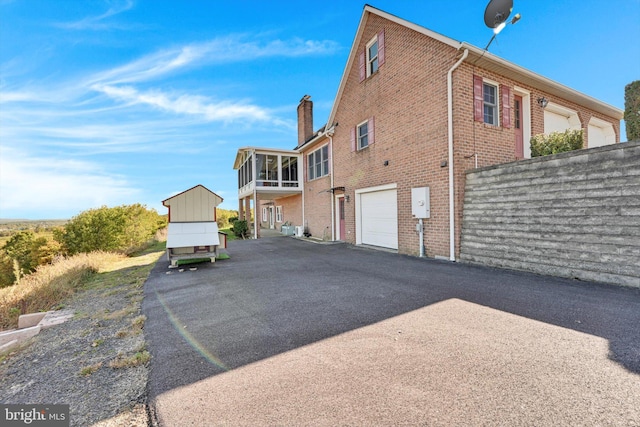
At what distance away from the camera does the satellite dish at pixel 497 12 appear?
22.5 ft

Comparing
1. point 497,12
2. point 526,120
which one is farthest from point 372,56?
point 526,120

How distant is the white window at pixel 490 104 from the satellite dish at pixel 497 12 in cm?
178

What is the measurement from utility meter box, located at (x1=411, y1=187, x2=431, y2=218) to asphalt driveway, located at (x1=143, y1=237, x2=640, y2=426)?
11.0 ft

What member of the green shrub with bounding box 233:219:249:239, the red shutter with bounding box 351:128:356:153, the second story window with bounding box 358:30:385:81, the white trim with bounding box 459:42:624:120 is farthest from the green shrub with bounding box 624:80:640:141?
the green shrub with bounding box 233:219:249:239

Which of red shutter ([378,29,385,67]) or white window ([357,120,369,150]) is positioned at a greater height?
red shutter ([378,29,385,67])

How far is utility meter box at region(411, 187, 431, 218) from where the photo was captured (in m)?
8.39

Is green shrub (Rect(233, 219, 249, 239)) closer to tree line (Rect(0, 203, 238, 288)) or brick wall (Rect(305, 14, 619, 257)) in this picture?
tree line (Rect(0, 203, 238, 288))

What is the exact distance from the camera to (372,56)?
36.8ft

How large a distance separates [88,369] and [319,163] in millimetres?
14280

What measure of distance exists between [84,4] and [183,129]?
7965 mm

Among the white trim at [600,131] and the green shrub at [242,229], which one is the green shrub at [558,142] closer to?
the white trim at [600,131]

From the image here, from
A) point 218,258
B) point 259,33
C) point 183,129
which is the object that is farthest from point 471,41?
point 183,129

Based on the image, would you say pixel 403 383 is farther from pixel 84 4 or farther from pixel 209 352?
pixel 84 4

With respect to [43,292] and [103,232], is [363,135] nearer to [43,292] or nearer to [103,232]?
[43,292]
